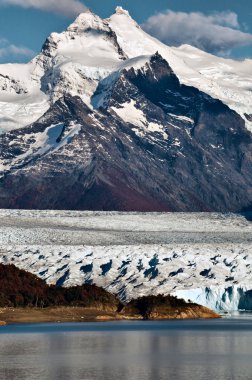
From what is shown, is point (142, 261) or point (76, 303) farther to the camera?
point (142, 261)

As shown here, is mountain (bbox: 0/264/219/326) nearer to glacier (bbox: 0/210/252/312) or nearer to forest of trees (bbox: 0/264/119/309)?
forest of trees (bbox: 0/264/119/309)

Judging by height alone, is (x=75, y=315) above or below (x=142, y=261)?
below

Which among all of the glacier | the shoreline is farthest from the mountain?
the glacier

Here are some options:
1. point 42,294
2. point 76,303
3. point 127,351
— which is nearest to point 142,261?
point 76,303

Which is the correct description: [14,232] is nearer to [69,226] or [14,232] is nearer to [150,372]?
[69,226]

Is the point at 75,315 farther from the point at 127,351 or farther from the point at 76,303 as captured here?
the point at 127,351

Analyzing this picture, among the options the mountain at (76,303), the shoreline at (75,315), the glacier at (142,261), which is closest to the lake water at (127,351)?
the shoreline at (75,315)

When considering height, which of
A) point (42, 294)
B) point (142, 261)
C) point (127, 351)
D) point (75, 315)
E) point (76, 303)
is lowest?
point (127, 351)
